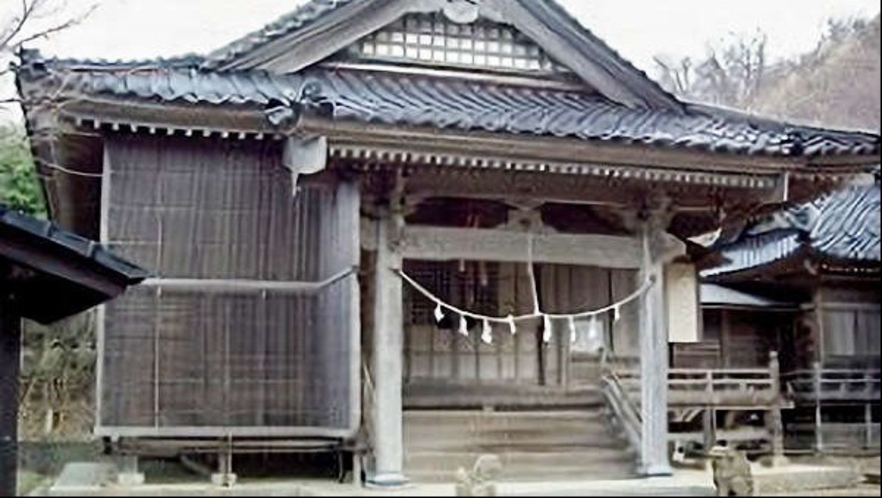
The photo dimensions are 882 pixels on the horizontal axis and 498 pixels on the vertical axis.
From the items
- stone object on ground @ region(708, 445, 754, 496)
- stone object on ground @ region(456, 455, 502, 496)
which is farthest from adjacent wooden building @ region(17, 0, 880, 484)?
stone object on ground @ region(708, 445, 754, 496)

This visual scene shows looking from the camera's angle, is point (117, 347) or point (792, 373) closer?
point (117, 347)

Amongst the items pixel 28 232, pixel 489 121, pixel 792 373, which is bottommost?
pixel 792 373

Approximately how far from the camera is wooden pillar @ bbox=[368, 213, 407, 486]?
11.1 m

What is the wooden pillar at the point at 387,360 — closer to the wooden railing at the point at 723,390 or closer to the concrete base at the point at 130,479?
the concrete base at the point at 130,479

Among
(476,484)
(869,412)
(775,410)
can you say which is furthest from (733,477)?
(775,410)

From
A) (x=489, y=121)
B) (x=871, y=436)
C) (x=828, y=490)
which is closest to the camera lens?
(x=871, y=436)

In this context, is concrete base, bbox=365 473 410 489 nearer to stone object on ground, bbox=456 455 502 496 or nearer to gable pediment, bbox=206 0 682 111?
stone object on ground, bbox=456 455 502 496

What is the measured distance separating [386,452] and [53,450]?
10245 mm

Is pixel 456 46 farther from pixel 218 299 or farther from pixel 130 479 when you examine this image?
pixel 130 479

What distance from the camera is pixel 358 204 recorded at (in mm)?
11102

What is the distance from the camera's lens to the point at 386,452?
36.3 ft

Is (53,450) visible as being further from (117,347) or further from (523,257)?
(523,257)

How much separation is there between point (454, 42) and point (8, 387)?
6635mm

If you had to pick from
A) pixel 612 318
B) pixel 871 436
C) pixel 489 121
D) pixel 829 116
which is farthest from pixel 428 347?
pixel 871 436
